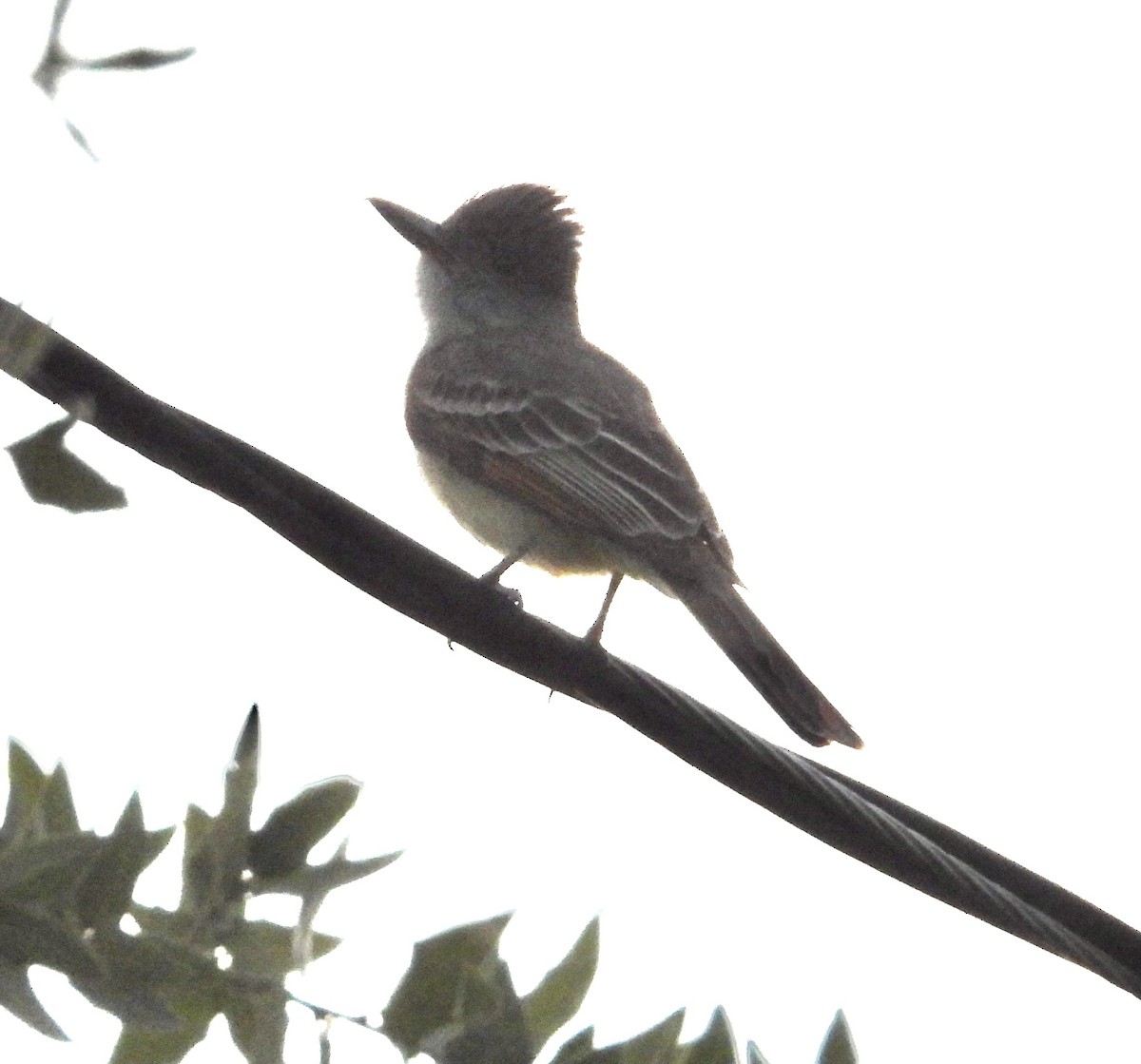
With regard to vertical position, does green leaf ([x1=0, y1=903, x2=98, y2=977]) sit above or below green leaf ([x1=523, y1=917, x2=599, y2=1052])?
below

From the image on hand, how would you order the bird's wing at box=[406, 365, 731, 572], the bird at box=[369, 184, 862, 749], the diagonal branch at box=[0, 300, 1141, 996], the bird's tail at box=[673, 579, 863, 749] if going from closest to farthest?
the diagonal branch at box=[0, 300, 1141, 996]
the bird's tail at box=[673, 579, 863, 749]
the bird at box=[369, 184, 862, 749]
the bird's wing at box=[406, 365, 731, 572]

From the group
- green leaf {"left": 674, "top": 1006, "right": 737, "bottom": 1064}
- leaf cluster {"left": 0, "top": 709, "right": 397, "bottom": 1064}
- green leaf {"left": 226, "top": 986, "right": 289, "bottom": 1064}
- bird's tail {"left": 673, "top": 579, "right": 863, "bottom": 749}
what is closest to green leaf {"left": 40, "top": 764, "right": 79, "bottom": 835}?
leaf cluster {"left": 0, "top": 709, "right": 397, "bottom": 1064}

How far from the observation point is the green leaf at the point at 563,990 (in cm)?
167

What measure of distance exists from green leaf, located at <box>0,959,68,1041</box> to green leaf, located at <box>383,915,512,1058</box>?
1.03 ft

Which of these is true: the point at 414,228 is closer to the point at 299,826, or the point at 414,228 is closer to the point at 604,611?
the point at 604,611

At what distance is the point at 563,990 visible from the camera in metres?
1.71

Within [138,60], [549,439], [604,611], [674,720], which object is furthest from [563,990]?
[549,439]

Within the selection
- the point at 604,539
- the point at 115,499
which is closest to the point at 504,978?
the point at 115,499

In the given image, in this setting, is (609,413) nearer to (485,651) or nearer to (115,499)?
(485,651)

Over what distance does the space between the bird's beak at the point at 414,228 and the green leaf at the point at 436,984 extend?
22.3 ft

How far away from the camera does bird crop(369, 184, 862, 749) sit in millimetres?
5199

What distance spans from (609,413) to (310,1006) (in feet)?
16.5

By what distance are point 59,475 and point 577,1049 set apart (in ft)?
2.39

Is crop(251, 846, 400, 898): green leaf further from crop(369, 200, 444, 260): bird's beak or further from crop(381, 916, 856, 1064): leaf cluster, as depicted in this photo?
crop(369, 200, 444, 260): bird's beak
